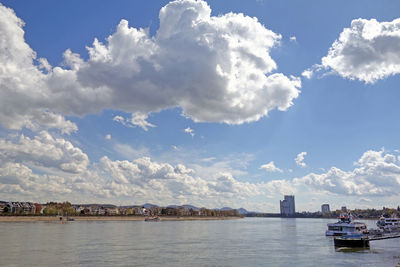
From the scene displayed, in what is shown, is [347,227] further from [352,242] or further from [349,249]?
[349,249]

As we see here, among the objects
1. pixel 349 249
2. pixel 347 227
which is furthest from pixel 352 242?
pixel 347 227

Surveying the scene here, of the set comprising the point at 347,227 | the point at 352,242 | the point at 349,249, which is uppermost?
the point at 347,227

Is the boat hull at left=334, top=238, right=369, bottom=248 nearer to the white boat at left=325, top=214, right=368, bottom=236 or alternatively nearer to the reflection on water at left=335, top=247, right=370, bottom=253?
the reflection on water at left=335, top=247, right=370, bottom=253

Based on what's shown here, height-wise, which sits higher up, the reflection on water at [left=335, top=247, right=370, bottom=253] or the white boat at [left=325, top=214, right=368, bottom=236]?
the white boat at [left=325, top=214, right=368, bottom=236]

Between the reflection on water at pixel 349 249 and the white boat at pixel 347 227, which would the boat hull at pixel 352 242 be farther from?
the white boat at pixel 347 227

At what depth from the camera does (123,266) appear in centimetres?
5556

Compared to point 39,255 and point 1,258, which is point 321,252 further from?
point 1,258

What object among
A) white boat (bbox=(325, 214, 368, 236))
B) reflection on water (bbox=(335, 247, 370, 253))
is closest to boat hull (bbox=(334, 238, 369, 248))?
reflection on water (bbox=(335, 247, 370, 253))

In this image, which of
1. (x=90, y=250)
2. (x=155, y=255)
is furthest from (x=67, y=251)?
(x=155, y=255)

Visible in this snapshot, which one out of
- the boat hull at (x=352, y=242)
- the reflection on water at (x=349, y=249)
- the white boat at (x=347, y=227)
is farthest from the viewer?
the white boat at (x=347, y=227)

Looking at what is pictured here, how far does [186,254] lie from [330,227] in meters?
81.5

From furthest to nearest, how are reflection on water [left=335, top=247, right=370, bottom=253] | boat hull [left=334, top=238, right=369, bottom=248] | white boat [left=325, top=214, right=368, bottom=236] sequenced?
white boat [left=325, top=214, right=368, bottom=236], boat hull [left=334, top=238, right=369, bottom=248], reflection on water [left=335, top=247, right=370, bottom=253]

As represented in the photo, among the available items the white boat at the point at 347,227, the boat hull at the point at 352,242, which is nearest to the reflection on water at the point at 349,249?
the boat hull at the point at 352,242

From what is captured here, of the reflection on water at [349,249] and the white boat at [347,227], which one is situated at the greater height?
the white boat at [347,227]
